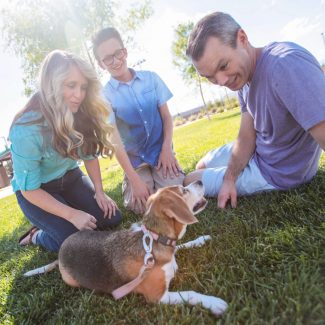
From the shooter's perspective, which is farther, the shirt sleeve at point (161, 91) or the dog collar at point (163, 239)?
the shirt sleeve at point (161, 91)

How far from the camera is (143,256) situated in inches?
122

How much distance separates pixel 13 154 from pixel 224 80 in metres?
2.55

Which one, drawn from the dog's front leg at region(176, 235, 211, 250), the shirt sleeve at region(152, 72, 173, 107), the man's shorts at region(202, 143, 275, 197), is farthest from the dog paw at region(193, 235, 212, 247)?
the shirt sleeve at region(152, 72, 173, 107)

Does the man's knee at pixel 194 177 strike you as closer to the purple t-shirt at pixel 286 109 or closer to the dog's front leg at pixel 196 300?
the purple t-shirt at pixel 286 109

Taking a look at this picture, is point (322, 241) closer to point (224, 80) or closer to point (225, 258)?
point (225, 258)

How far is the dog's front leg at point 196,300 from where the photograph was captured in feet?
8.11

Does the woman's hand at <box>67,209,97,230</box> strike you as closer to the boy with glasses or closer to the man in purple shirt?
the boy with glasses

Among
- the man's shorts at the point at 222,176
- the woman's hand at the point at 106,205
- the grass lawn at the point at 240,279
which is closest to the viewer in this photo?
the grass lawn at the point at 240,279

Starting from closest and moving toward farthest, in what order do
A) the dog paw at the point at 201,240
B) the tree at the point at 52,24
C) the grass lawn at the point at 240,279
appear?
the grass lawn at the point at 240,279, the dog paw at the point at 201,240, the tree at the point at 52,24

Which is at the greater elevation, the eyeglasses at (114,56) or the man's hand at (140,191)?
the eyeglasses at (114,56)

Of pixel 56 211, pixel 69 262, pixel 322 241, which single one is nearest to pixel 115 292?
pixel 69 262

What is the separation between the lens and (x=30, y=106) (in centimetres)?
405

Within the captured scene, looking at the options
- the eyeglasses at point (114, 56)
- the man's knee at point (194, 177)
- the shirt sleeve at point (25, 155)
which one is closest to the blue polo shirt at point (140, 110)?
the eyeglasses at point (114, 56)

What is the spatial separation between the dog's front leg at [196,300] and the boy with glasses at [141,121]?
83.2 inches
